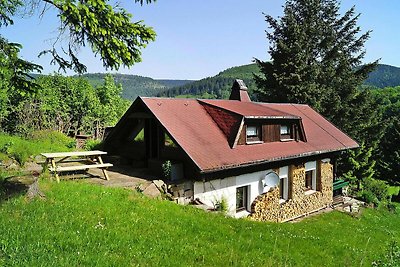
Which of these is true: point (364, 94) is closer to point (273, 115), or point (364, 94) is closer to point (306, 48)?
point (306, 48)

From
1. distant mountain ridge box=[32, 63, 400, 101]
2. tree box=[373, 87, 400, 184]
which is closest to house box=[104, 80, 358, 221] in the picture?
tree box=[373, 87, 400, 184]

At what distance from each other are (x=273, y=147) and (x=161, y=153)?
5.30m

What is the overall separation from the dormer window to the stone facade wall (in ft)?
4.81

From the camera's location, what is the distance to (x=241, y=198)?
1512 cm

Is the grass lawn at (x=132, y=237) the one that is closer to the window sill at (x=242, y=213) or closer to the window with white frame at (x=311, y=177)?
the window sill at (x=242, y=213)

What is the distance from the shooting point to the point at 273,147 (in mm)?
16375

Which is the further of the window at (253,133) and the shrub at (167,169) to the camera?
the window at (253,133)

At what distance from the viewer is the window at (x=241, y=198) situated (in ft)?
48.9

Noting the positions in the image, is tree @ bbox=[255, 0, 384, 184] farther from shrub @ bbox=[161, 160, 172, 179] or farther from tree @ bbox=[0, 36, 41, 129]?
tree @ bbox=[0, 36, 41, 129]

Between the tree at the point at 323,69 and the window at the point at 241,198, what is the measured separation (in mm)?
17412

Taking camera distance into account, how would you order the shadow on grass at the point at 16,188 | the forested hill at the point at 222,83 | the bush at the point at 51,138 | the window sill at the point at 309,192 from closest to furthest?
1. the shadow on grass at the point at 16,188
2. the window sill at the point at 309,192
3. the bush at the point at 51,138
4. the forested hill at the point at 222,83

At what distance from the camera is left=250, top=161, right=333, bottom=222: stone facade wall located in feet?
51.7

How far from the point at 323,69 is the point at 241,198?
21996 millimetres

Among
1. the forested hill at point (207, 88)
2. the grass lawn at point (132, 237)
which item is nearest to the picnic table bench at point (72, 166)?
the grass lawn at point (132, 237)
